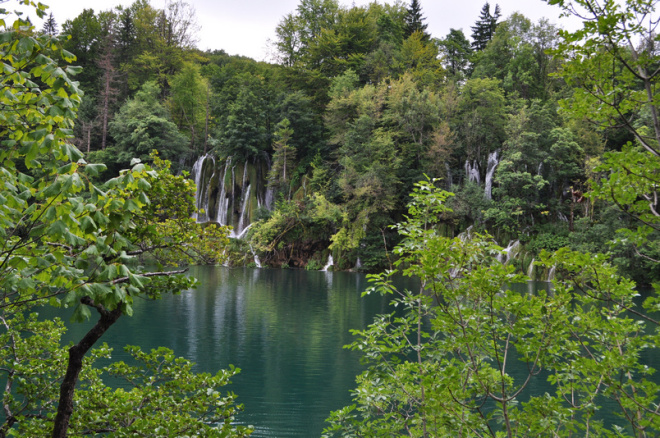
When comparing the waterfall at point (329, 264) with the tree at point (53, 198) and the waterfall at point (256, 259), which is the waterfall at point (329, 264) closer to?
the waterfall at point (256, 259)

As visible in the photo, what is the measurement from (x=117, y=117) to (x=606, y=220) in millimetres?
36991

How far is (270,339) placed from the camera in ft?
42.7

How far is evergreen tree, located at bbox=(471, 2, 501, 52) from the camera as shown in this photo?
→ 152ft

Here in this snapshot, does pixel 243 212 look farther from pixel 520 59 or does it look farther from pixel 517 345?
pixel 517 345

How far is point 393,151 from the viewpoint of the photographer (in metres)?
31.8

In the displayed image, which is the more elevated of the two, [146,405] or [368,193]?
[368,193]

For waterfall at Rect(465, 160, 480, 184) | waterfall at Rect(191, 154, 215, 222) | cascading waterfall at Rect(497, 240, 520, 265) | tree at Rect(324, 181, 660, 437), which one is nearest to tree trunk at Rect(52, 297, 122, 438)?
tree at Rect(324, 181, 660, 437)

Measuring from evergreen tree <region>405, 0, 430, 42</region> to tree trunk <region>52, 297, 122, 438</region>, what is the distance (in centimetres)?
4456

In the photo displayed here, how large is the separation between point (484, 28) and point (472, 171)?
71.7 ft

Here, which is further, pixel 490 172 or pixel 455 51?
pixel 455 51

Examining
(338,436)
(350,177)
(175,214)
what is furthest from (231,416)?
(350,177)

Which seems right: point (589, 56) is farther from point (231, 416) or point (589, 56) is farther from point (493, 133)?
point (493, 133)

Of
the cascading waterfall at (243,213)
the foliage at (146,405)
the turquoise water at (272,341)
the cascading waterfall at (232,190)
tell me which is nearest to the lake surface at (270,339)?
the turquoise water at (272,341)

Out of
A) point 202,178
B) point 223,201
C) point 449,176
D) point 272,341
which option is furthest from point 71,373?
point 202,178
